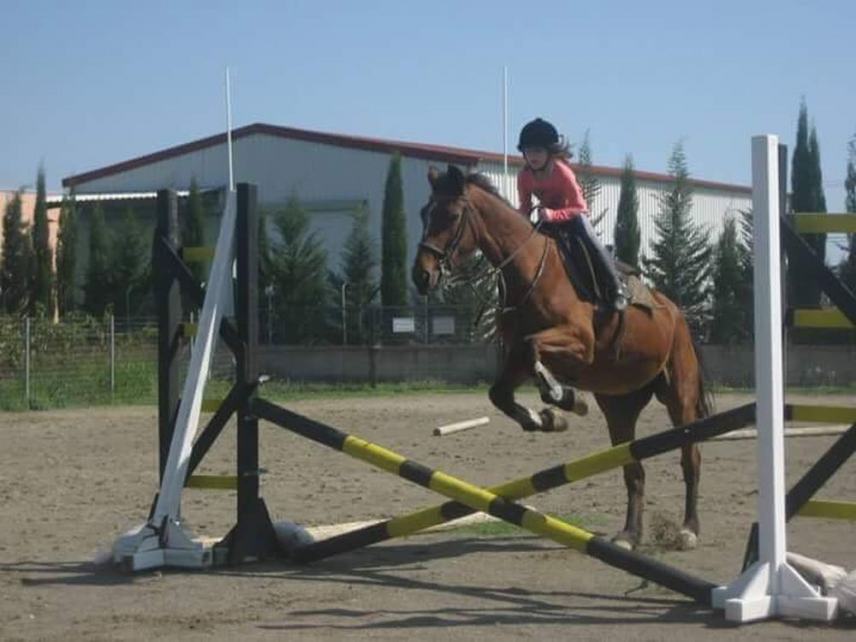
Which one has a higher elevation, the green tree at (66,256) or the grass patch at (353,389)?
the green tree at (66,256)

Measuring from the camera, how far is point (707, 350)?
3128 centimetres

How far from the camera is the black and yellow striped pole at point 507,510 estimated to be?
6.93m

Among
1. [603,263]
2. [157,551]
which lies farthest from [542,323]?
[157,551]

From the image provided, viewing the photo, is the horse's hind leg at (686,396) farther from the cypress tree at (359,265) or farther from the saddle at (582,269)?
the cypress tree at (359,265)

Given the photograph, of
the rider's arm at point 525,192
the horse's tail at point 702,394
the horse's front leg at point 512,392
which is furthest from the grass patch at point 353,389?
the horse's front leg at point 512,392

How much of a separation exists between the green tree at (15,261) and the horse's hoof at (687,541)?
31.0 m

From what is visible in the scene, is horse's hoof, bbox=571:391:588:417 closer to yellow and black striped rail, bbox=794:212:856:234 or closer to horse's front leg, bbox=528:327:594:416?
horse's front leg, bbox=528:327:594:416

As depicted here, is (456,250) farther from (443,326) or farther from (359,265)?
(359,265)

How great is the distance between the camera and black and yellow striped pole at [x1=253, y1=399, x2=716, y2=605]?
6.93 m

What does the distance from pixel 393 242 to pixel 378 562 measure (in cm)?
2781

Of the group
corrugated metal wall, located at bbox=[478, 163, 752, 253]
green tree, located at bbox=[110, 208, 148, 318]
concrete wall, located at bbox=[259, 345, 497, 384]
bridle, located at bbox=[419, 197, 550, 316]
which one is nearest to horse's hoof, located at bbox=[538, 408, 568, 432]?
bridle, located at bbox=[419, 197, 550, 316]

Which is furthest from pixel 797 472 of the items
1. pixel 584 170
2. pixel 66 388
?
pixel 584 170

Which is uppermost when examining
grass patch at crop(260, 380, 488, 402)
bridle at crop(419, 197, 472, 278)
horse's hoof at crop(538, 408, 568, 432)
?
bridle at crop(419, 197, 472, 278)

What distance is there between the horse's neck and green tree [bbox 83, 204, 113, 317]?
30.5m
